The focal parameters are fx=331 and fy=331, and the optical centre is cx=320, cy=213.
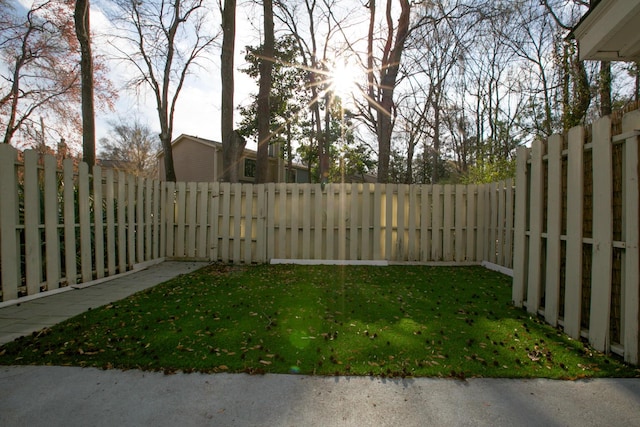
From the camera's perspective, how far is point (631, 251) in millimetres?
2631

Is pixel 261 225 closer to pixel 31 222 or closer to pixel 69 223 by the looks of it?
pixel 69 223

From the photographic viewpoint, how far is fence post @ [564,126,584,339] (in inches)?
125

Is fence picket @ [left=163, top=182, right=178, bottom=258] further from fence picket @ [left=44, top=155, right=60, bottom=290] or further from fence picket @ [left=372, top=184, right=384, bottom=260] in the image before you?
fence picket @ [left=372, top=184, right=384, bottom=260]

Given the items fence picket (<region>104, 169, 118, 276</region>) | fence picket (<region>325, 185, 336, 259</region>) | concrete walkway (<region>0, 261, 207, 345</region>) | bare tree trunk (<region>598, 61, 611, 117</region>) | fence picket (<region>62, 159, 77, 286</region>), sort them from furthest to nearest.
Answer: bare tree trunk (<region>598, 61, 611, 117</region>) → fence picket (<region>325, 185, 336, 259</region>) → fence picket (<region>104, 169, 118, 276</region>) → fence picket (<region>62, 159, 77, 286</region>) → concrete walkway (<region>0, 261, 207, 345</region>)

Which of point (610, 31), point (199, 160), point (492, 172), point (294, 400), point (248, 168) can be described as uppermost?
point (199, 160)

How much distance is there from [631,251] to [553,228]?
0.97 meters

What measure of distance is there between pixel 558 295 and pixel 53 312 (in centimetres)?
575

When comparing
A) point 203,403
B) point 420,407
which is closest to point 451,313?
point 420,407

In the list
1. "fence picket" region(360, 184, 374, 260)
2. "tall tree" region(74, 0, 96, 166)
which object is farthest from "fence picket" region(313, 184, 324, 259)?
"tall tree" region(74, 0, 96, 166)

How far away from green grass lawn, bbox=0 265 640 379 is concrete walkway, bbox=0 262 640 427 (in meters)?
0.13

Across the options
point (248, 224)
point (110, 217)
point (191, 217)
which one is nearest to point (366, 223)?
point (248, 224)

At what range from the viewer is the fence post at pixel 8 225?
4.15m

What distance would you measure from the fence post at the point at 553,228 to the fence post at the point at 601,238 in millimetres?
504

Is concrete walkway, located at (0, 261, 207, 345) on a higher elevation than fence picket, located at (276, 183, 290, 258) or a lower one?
lower
